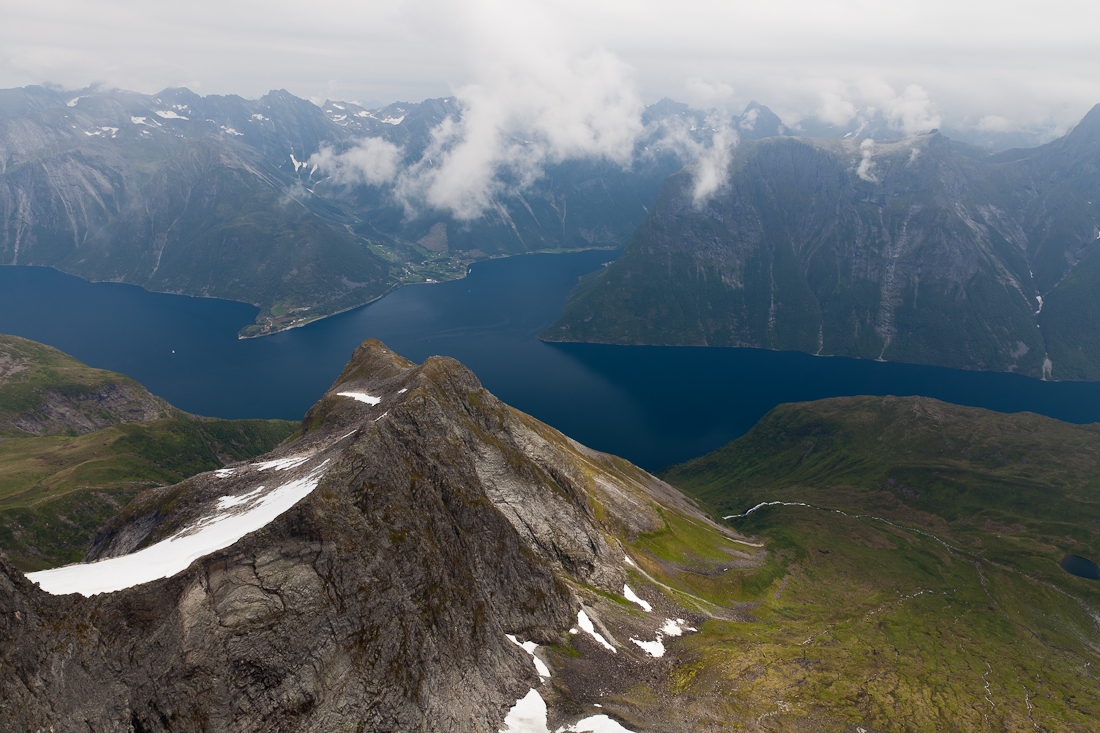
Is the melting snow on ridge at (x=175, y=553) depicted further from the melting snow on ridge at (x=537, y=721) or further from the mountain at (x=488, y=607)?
→ the melting snow on ridge at (x=537, y=721)

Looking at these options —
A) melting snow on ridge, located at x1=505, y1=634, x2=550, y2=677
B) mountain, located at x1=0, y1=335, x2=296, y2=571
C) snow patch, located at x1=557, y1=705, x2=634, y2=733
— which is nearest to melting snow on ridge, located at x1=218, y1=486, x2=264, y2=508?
melting snow on ridge, located at x1=505, y1=634, x2=550, y2=677

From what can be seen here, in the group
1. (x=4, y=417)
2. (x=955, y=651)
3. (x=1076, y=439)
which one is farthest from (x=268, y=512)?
(x=1076, y=439)

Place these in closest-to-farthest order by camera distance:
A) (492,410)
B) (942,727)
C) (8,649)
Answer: (8,649) → (942,727) → (492,410)

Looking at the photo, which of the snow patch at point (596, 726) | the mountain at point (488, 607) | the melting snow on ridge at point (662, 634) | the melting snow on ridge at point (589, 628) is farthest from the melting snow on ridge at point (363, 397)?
the snow patch at point (596, 726)

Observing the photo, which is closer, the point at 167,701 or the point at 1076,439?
the point at 167,701

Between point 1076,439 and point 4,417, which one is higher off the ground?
point 1076,439

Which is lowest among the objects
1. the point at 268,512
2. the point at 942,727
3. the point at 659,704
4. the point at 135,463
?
the point at 135,463

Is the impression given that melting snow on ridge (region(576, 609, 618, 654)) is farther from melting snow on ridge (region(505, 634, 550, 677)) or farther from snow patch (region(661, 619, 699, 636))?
snow patch (region(661, 619, 699, 636))

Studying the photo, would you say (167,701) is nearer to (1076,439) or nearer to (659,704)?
(659,704)
